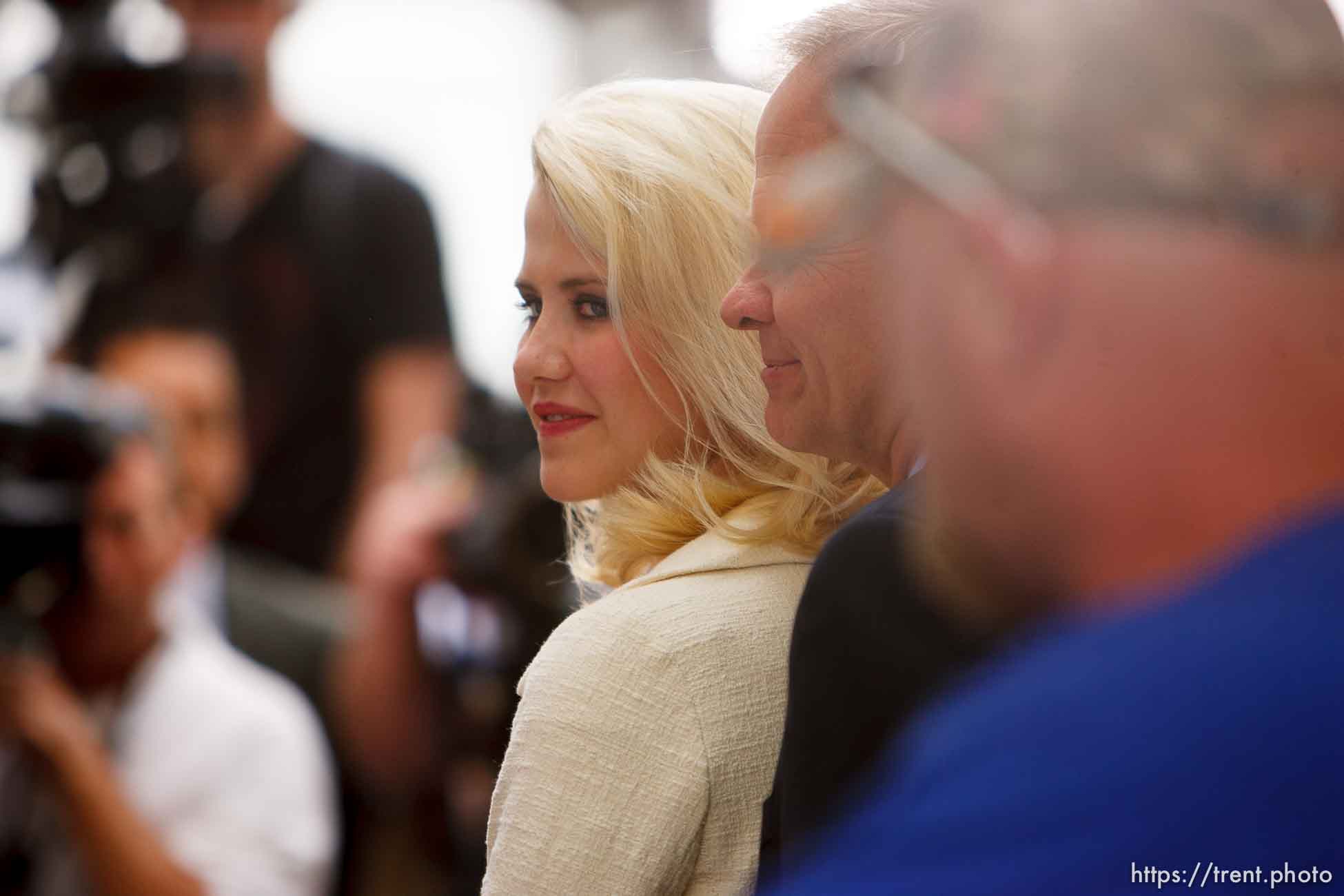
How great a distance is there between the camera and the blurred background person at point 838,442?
0.43 metres

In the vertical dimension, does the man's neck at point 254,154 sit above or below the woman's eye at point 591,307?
below

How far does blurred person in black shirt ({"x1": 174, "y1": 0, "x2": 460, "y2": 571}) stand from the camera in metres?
2.27

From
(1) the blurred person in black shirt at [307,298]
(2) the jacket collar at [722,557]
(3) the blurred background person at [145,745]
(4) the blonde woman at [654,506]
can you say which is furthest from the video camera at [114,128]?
(2) the jacket collar at [722,557]

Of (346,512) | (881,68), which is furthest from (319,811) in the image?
(881,68)

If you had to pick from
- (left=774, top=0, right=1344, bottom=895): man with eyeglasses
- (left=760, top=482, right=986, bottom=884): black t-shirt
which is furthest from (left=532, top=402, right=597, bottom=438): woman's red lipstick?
(left=774, top=0, right=1344, bottom=895): man with eyeglasses

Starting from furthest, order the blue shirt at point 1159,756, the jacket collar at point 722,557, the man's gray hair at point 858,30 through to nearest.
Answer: the jacket collar at point 722,557 < the man's gray hair at point 858,30 < the blue shirt at point 1159,756

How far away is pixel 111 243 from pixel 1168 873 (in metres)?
2.16

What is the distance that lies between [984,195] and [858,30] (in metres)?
0.16

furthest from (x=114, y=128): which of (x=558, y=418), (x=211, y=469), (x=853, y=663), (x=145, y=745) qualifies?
(x=853, y=663)

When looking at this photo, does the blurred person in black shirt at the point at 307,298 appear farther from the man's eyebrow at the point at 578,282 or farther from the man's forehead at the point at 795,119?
the man's forehead at the point at 795,119

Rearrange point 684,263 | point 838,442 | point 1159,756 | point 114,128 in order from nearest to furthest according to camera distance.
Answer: point 1159,756
point 838,442
point 684,263
point 114,128

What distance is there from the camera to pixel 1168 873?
1.16ft

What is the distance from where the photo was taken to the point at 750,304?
1.89 feet

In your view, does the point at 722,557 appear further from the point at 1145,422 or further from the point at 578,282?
the point at 1145,422
